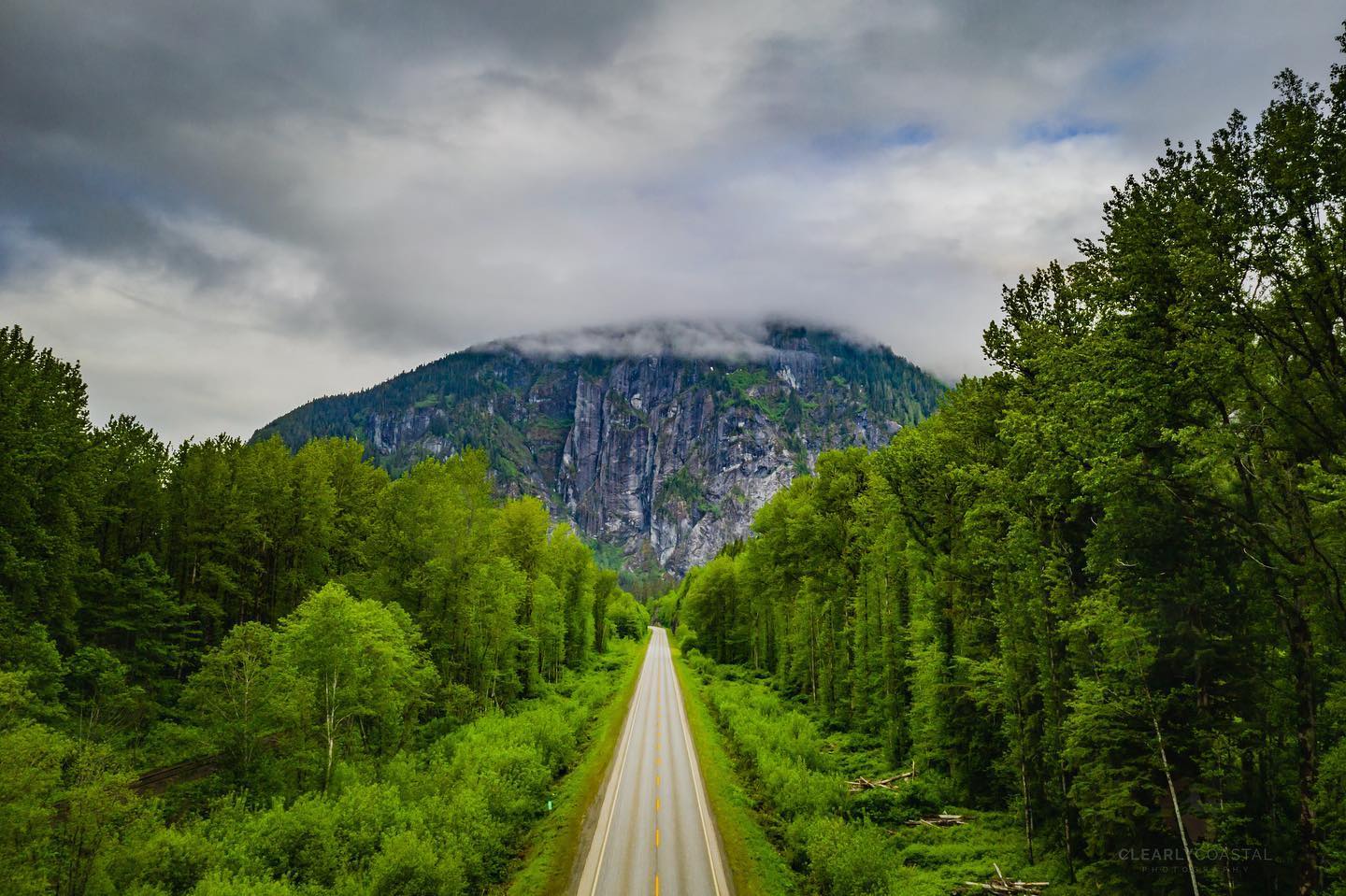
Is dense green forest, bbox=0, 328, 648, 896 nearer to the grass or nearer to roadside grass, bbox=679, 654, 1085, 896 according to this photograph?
the grass

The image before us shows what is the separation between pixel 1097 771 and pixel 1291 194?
1335 cm

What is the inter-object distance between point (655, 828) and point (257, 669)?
62.4 feet

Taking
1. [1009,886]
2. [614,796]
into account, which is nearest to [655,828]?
[614,796]

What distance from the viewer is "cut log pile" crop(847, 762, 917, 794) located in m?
27.8

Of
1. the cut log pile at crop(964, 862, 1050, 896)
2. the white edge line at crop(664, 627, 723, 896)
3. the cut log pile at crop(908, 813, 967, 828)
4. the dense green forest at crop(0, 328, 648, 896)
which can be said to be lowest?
the white edge line at crop(664, 627, 723, 896)

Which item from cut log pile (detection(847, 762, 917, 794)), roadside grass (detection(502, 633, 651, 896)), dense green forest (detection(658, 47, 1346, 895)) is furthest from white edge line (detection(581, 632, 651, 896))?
cut log pile (detection(847, 762, 917, 794))

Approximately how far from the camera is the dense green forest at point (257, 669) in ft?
59.5

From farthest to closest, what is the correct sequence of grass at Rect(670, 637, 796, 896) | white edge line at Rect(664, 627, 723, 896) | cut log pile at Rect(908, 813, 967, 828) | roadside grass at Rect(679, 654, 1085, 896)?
1. cut log pile at Rect(908, 813, 967, 828)
2. white edge line at Rect(664, 627, 723, 896)
3. grass at Rect(670, 637, 796, 896)
4. roadside grass at Rect(679, 654, 1085, 896)

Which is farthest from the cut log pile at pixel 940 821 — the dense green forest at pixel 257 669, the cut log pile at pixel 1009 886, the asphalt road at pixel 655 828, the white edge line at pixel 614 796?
the dense green forest at pixel 257 669

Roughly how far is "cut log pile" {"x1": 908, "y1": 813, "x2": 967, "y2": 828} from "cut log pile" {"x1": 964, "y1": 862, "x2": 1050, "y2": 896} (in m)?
5.26

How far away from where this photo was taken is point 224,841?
19641 millimetres

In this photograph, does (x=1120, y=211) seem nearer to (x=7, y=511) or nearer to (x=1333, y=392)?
(x=1333, y=392)

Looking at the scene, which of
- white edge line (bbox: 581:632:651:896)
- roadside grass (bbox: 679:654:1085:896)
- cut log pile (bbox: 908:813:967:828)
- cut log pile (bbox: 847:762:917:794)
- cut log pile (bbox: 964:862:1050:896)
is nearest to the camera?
cut log pile (bbox: 964:862:1050:896)

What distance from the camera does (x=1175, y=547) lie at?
14266mm
